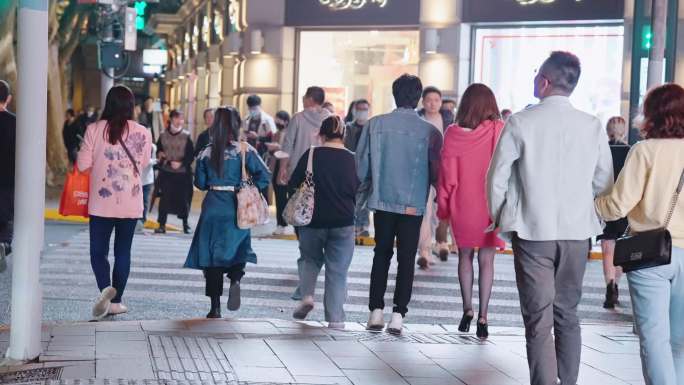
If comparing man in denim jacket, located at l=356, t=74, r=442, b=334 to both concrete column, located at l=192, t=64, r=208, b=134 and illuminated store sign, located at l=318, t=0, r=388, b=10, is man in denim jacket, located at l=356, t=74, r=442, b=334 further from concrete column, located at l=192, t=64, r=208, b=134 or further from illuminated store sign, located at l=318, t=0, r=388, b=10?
concrete column, located at l=192, t=64, r=208, b=134

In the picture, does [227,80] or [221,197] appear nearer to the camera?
[221,197]

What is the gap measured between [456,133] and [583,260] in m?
2.60

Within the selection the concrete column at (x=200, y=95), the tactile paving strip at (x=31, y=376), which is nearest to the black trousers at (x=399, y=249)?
the tactile paving strip at (x=31, y=376)

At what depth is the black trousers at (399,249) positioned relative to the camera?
9.06m

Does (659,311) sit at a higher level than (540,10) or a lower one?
lower

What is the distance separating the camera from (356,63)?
26234 mm

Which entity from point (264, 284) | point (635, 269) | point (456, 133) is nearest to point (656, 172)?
point (635, 269)

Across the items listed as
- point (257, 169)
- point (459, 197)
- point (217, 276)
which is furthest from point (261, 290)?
point (459, 197)

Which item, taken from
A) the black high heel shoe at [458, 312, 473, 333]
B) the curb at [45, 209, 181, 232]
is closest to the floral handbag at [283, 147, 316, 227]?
the black high heel shoe at [458, 312, 473, 333]

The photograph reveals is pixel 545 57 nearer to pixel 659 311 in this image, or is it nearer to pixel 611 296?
pixel 611 296

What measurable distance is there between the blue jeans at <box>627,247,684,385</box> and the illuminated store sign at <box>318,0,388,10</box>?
19.6 meters

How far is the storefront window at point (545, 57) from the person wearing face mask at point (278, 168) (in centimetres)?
579

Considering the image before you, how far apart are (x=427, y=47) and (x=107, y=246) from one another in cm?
1521

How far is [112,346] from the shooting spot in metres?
7.79
